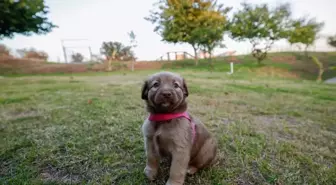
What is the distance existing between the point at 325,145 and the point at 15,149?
3981 millimetres

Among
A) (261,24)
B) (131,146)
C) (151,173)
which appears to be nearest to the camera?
(151,173)

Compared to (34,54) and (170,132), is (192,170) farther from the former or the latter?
(34,54)

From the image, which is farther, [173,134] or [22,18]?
[22,18]

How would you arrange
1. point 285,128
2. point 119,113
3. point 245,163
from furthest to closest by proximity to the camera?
point 119,113 < point 285,128 < point 245,163

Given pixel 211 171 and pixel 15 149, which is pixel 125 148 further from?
pixel 15 149

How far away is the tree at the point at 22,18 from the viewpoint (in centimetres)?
1311

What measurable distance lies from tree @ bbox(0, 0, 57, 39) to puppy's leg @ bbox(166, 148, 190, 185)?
14629mm

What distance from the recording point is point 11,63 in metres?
24.0

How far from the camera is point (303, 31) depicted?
24.4 metres

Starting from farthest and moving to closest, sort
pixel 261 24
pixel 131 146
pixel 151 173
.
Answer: pixel 261 24
pixel 131 146
pixel 151 173

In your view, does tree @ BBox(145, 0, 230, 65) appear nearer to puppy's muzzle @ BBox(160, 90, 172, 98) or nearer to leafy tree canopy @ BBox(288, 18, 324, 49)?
leafy tree canopy @ BBox(288, 18, 324, 49)

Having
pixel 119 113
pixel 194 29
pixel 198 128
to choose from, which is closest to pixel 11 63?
pixel 194 29

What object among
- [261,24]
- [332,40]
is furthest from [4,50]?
[332,40]

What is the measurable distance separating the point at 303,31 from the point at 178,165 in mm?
29226
